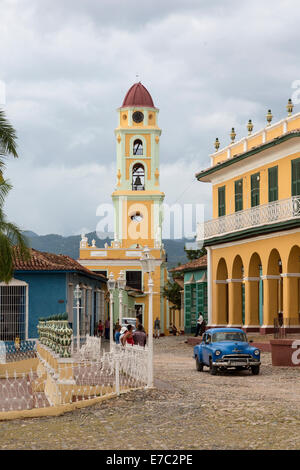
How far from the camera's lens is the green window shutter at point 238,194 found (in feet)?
125

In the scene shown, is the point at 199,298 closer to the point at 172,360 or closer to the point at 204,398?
the point at 172,360

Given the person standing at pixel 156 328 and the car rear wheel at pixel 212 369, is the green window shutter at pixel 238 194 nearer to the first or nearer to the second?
the car rear wheel at pixel 212 369

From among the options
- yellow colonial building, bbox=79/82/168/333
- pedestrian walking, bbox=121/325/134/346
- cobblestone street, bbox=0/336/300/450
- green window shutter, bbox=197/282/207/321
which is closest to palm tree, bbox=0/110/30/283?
pedestrian walking, bbox=121/325/134/346

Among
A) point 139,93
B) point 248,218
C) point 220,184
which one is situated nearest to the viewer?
point 248,218

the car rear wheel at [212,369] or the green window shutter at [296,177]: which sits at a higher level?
the green window shutter at [296,177]

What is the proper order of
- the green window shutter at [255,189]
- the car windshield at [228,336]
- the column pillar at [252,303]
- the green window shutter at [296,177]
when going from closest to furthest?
the car windshield at [228,336] < the green window shutter at [296,177] < the green window shutter at [255,189] < the column pillar at [252,303]

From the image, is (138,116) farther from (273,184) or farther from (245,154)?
(273,184)

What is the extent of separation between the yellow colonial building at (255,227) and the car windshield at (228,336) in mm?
8193

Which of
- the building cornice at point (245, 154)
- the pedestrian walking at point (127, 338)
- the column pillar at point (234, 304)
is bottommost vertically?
the pedestrian walking at point (127, 338)

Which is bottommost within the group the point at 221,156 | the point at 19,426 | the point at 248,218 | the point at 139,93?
the point at 19,426

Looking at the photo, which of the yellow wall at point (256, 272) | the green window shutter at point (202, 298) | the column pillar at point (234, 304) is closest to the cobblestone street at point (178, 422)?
the yellow wall at point (256, 272)

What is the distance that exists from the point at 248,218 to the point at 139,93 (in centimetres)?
3890
